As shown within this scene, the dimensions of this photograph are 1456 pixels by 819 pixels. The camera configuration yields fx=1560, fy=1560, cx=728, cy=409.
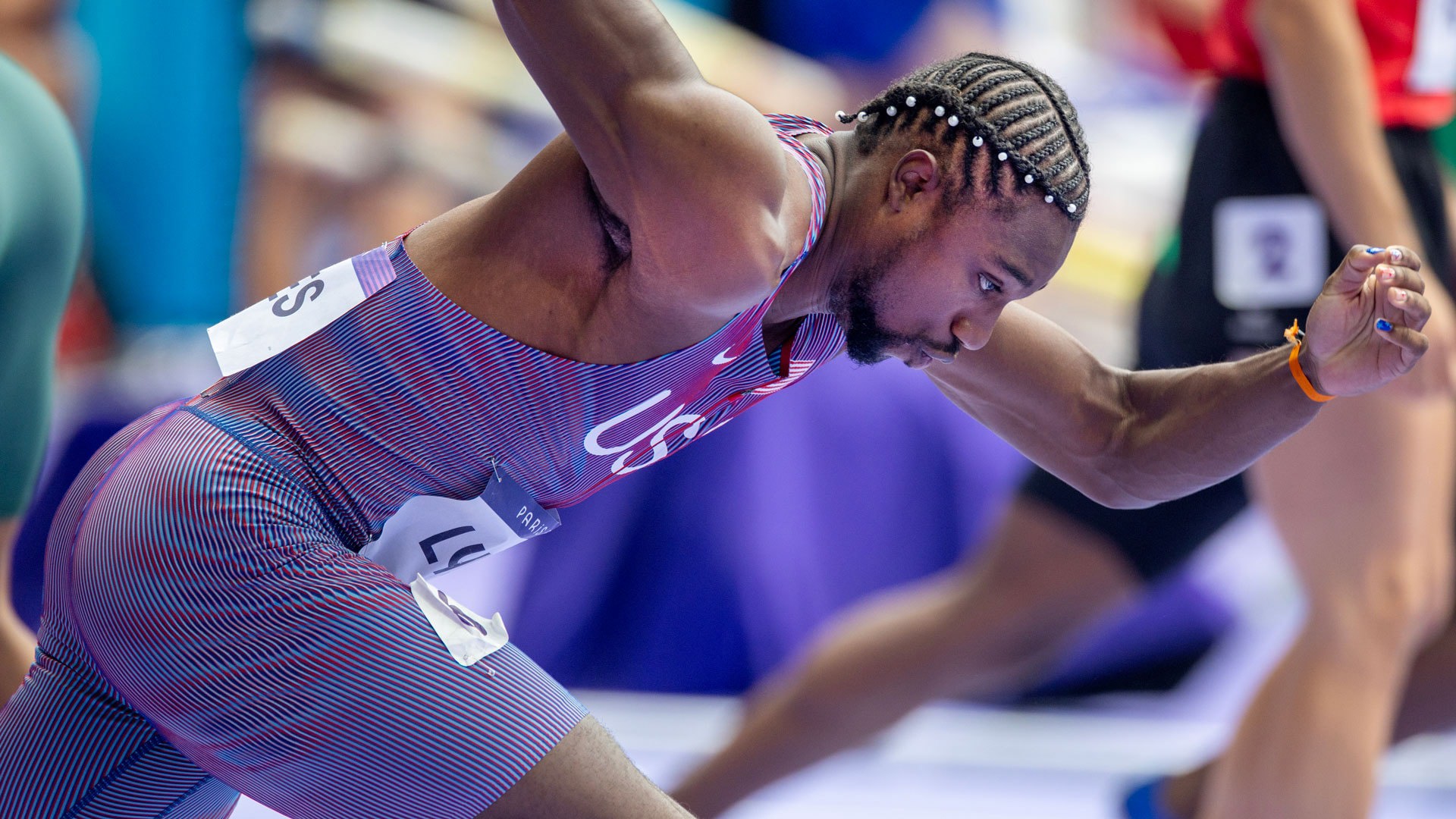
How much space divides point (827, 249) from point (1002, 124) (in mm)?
244

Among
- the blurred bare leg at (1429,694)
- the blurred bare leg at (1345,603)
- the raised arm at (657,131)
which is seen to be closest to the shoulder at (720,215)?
the raised arm at (657,131)

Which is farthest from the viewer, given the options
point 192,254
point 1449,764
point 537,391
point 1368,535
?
point 192,254

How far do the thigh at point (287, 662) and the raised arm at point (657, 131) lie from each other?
0.49m

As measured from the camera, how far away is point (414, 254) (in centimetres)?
177

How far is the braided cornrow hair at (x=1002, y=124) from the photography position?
5.55 ft

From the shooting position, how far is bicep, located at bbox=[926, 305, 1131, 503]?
2068 millimetres

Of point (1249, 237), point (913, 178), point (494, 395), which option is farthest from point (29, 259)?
point (1249, 237)

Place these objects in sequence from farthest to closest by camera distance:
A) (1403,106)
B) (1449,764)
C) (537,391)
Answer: (1449,764)
(1403,106)
(537,391)

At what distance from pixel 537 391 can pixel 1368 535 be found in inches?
59.0

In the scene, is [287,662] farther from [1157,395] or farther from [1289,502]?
[1289,502]

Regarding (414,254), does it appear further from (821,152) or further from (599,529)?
(599,529)

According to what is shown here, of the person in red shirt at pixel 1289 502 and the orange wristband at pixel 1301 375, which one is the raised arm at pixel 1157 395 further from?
the person in red shirt at pixel 1289 502

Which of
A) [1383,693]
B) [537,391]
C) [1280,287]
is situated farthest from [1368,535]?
[537,391]

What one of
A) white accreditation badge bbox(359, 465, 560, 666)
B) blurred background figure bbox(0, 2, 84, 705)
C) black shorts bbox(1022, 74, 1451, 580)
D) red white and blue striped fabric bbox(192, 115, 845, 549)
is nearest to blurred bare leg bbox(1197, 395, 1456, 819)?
black shorts bbox(1022, 74, 1451, 580)
